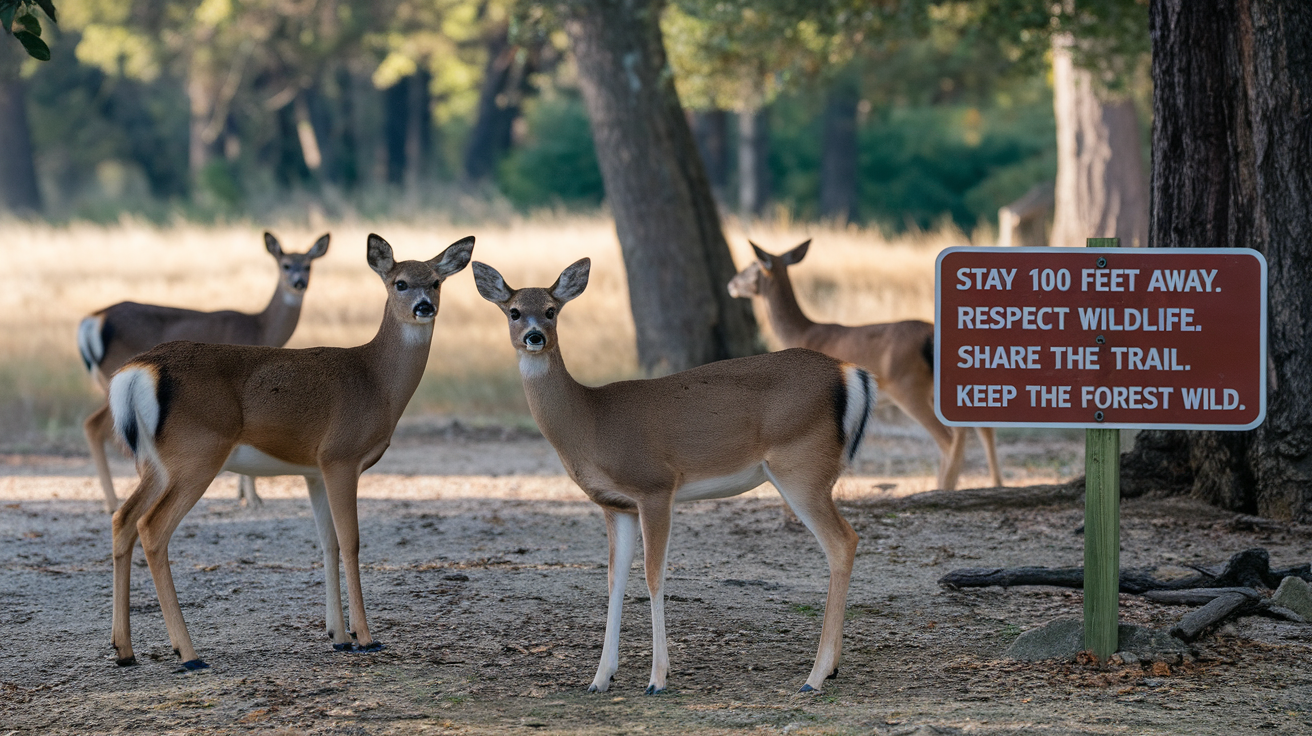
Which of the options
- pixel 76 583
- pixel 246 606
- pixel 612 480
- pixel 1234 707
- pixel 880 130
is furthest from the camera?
pixel 880 130

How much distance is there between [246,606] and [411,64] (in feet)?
93.4

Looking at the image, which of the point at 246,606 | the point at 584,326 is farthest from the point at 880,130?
the point at 246,606

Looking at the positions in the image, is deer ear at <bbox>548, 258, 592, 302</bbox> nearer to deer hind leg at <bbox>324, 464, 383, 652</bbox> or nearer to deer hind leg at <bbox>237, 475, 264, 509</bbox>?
deer hind leg at <bbox>324, 464, 383, 652</bbox>

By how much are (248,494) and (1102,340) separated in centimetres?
626

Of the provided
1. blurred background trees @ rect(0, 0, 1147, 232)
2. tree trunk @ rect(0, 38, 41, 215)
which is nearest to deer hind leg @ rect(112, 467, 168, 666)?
blurred background trees @ rect(0, 0, 1147, 232)

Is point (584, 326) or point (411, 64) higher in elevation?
point (411, 64)

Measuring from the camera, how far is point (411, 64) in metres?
33.5

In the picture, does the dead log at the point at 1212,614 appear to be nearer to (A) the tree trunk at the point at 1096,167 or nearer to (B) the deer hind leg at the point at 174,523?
(B) the deer hind leg at the point at 174,523

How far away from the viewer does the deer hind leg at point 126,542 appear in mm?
5582

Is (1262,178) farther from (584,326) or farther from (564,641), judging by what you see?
(584,326)

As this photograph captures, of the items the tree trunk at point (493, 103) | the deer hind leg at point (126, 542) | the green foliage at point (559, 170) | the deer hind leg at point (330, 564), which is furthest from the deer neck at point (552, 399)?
the tree trunk at point (493, 103)

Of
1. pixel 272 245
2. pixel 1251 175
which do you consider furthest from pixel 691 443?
pixel 272 245

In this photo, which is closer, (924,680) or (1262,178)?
(924,680)

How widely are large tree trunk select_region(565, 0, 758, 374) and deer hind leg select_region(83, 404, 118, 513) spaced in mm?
5928
